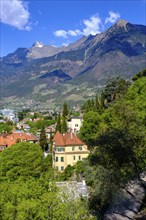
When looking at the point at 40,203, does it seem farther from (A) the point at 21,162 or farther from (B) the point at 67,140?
(B) the point at 67,140

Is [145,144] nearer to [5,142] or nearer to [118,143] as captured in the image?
[118,143]

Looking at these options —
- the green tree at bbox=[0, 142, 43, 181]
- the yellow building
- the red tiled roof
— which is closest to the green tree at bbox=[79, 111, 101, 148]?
the red tiled roof

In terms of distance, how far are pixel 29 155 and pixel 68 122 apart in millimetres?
52812

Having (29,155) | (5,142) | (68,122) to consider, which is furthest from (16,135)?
(29,155)

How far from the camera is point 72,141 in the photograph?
62.2 m

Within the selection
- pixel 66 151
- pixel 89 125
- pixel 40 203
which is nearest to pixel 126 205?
pixel 40 203

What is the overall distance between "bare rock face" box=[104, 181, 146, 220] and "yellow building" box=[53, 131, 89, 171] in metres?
32.8

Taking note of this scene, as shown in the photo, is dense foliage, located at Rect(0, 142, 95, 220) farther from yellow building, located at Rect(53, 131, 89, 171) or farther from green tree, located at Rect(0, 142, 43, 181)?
yellow building, located at Rect(53, 131, 89, 171)

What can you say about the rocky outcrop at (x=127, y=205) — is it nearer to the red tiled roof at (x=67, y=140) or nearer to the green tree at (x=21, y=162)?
the green tree at (x=21, y=162)

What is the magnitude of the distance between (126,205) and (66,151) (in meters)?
34.4

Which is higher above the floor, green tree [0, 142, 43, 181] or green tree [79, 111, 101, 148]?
green tree [79, 111, 101, 148]

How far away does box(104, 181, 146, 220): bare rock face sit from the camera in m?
26.6

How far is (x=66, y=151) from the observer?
2424 inches

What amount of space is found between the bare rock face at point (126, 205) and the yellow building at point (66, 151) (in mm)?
A: 32789
